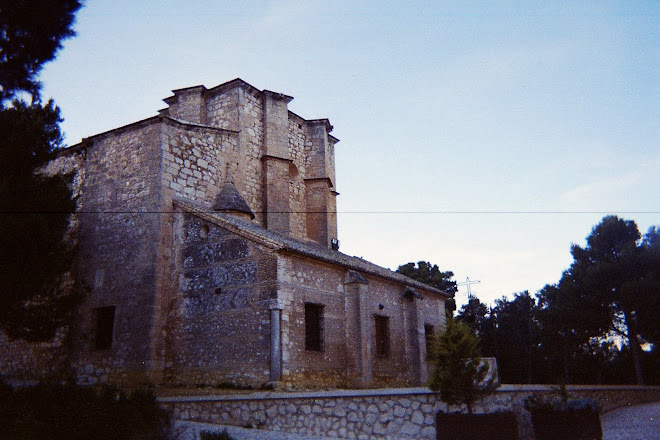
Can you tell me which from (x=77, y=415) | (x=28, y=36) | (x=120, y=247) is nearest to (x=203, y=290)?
(x=120, y=247)

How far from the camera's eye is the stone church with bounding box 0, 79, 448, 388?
15570mm

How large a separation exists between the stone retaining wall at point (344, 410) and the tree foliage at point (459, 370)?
462mm

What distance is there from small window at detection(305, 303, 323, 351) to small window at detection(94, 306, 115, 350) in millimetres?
6315

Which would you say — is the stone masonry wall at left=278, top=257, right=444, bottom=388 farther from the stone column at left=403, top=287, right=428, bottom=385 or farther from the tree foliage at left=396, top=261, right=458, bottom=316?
the tree foliage at left=396, top=261, right=458, bottom=316

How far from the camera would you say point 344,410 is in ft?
36.7

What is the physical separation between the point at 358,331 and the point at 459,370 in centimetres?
766

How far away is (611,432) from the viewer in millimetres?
11727

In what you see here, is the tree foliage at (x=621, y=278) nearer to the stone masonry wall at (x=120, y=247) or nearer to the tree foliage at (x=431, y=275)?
the tree foliage at (x=431, y=275)

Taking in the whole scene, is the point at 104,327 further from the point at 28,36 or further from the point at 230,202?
the point at 28,36

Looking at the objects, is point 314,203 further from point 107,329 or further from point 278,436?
point 278,436

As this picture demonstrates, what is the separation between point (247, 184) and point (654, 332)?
2311 cm

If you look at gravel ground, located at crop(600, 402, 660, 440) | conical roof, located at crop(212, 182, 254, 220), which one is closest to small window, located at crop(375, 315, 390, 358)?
conical roof, located at crop(212, 182, 254, 220)

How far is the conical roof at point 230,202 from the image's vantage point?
20.0 metres

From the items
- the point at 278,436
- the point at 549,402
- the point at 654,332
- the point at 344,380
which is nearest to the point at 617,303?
the point at 654,332
